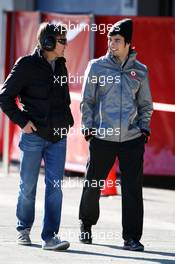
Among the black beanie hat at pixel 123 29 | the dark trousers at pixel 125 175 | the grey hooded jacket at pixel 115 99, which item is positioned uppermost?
the black beanie hat at pixel 123 29

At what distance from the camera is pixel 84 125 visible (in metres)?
8.35

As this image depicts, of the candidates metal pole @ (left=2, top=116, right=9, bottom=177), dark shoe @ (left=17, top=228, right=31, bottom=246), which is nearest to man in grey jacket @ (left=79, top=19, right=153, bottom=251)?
dark shoe @ (left=17, top=228, right=31, bottom=246)

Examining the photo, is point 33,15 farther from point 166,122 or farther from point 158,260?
point 158,260

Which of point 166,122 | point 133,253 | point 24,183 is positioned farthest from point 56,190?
point 166,122

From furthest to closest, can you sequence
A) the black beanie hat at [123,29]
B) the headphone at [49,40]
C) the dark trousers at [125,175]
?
the dark trousers at [125,175], the black beanie hat at [123,29], the headphone at [49,40]

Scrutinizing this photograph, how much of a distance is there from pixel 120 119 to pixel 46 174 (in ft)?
2.58

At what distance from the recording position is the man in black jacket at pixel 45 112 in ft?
26.3

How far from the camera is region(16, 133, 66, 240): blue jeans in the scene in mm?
8133

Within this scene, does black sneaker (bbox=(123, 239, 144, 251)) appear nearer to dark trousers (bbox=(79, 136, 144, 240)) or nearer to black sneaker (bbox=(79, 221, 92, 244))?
dark trousers (bbox=(79, 136, 144, 240))

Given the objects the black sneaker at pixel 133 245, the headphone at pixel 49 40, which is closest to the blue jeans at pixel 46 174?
the black sneaker at pixel 133 245

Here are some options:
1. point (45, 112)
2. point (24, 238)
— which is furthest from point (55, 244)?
point (45, 112)

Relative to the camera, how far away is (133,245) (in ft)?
27.3

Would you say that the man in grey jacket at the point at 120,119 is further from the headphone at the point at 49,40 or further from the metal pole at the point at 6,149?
the metal pole at the point at 6,149

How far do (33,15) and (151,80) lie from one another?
6.60ft
